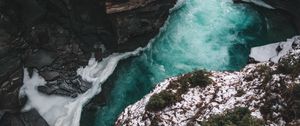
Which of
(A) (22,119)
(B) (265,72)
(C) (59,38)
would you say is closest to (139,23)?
(C) (59,38)

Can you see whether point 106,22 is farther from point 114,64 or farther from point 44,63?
point 44,63

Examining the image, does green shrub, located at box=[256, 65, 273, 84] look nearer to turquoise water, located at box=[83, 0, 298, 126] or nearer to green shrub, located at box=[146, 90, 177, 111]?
green shrub, located at box=[146, 90, 177, 111]

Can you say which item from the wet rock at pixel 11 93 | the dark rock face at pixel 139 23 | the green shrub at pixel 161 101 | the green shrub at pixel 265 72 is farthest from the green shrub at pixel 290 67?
the wet rock at pixel 11 93

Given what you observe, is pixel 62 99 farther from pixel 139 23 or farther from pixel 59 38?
pixel 139 23

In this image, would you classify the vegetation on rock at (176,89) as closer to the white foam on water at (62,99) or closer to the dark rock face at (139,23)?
the dark rock face at (139,23)

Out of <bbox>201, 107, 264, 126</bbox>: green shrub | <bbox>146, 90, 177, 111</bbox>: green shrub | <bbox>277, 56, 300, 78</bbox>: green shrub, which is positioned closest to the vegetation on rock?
<bbox>146, 90, 177, 111</bbox>: green shrub

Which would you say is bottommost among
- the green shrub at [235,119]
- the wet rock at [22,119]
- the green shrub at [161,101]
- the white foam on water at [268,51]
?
the wet rock at [22,119]

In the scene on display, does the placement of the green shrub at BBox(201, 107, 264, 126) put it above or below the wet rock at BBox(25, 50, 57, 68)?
above
